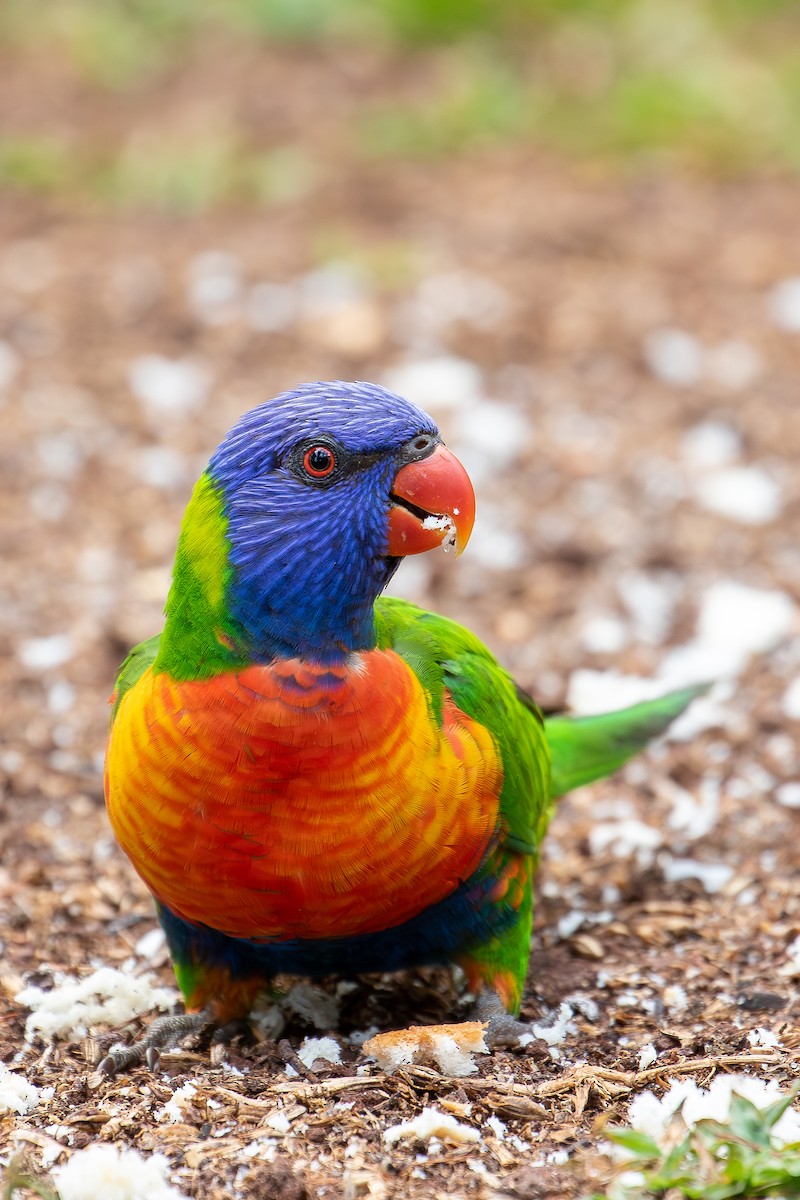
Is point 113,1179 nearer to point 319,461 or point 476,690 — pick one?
point 476,690

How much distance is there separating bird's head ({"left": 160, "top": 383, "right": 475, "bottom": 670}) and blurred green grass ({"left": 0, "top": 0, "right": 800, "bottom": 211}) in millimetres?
5494

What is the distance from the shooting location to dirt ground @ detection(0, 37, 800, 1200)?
2756mm

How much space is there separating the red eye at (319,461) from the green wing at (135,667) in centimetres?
63

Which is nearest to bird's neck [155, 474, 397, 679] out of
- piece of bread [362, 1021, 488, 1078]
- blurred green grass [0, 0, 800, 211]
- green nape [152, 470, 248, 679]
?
green nape [152, 470, 248, 679]

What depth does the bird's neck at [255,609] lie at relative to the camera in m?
2.73

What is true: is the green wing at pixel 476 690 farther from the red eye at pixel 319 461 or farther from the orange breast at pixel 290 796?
the red eye at pixel 319 461

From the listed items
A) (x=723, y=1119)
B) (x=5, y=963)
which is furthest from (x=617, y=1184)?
(x=5, y=963)

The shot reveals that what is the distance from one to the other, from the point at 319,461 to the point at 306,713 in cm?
52

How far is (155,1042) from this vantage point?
3125 mm

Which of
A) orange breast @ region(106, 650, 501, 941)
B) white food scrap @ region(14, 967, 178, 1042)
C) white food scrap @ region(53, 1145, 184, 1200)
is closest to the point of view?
white food scrap @ region(53, 1145, 184, 1200)

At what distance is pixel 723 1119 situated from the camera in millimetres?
2521

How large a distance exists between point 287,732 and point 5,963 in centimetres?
133

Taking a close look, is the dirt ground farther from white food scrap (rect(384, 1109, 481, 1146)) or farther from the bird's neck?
the bird's neck

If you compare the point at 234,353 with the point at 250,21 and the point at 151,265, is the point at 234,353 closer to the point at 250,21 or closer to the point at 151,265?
the point at 151,265
